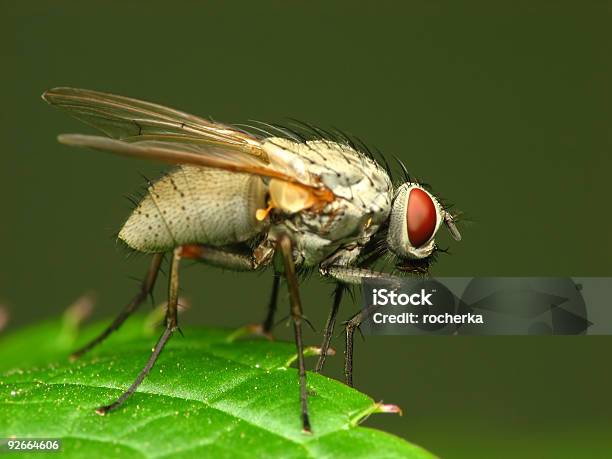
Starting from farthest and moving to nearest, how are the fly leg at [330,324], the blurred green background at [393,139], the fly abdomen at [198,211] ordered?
1. the blurred green background at [393,139]
2. the fly abdomen at [198,211]
3. the fly leg at [330,324]

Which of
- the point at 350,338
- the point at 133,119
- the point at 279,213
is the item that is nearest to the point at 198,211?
the point at 279,213

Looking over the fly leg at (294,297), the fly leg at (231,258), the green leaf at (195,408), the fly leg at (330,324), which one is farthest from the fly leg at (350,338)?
the fly leg at (231,258)

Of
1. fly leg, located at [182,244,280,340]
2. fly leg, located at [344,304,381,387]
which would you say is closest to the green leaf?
fly leg, located at [344,304,381,387]

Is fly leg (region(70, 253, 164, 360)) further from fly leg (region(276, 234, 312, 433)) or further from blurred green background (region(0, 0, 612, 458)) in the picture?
blurred green background (region(0, 0, 612, 458))

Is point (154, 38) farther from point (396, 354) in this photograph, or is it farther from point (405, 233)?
point (405, 233)

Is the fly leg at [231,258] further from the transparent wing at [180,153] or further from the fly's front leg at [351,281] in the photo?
the transparent wing at [180,153]

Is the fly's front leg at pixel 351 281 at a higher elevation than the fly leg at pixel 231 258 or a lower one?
lower

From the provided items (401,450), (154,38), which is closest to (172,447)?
(401,450)
